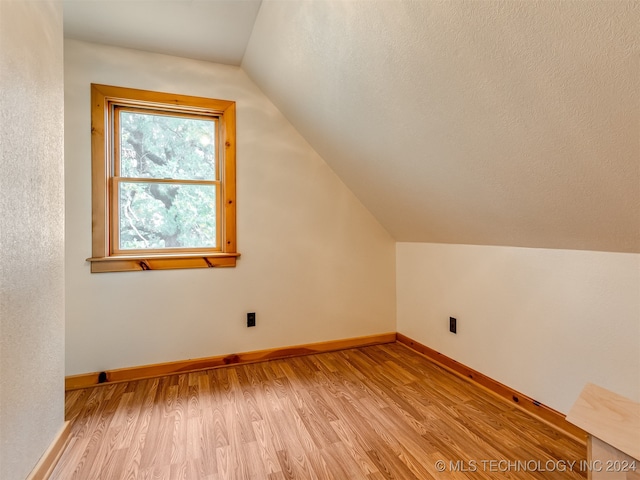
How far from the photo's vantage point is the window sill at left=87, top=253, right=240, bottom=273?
78.4 inches

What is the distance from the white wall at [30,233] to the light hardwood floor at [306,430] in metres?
0.33

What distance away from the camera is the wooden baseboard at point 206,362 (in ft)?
6.50

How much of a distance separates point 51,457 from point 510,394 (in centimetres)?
Answer: 224

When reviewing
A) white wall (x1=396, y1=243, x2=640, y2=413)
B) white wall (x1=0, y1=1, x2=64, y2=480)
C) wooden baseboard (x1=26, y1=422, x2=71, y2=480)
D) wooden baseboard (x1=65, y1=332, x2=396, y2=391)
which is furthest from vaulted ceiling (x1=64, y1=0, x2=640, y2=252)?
wooden baseboard (x1=26, y1=422, x2=71, y2=480)

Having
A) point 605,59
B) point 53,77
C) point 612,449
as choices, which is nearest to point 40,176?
point 53,77

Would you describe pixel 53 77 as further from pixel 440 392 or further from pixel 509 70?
pixel 440 392

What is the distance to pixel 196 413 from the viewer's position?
1671 mm

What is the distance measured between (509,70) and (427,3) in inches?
14.0

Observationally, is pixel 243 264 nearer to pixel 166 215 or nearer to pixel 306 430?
pixel 166 215

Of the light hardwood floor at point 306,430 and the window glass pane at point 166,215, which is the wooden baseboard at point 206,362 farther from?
the window glass pane at point 166,215

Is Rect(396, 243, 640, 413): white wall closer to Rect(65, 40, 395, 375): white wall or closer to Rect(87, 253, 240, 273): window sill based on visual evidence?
Rect(65, 40, 395, 375): white wall

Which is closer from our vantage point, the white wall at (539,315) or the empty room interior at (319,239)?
the empty room interior at (319,239)

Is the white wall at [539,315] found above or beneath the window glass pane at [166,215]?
beneath

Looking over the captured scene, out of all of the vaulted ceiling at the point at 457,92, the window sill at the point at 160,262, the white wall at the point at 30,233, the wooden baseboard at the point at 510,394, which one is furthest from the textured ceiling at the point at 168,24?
the wooden baseboard at the point at 510,394
